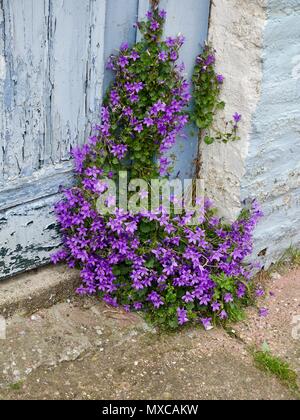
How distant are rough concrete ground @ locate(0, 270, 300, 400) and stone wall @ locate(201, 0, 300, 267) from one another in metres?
0.64

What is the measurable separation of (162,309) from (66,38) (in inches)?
55.1

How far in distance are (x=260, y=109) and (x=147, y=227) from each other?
0.80 meters

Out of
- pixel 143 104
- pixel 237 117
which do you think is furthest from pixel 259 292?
pixel 143 104

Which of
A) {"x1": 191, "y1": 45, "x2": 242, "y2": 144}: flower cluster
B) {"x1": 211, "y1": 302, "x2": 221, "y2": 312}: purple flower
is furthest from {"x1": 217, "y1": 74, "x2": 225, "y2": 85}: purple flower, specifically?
{"x1": 211, "y1": 302, "x2": 221, "y2": 312}: purple flower

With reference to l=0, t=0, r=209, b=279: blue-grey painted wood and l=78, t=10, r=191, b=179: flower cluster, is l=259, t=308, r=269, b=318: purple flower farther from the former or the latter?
l=0, t=0, r=209, b=279: blue-grey painted wood

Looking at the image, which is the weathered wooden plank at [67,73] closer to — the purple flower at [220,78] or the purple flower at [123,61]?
the purple flower at [123,61]

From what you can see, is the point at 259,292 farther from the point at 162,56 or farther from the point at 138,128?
the point at 162,56

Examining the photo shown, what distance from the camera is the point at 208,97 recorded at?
3.91m

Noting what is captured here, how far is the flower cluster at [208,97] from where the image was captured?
3867 millimetres

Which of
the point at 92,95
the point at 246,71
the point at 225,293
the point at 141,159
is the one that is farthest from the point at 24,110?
the point at 225,293

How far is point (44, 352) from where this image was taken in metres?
3.68

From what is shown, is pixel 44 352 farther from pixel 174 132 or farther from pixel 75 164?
pixel 174 132

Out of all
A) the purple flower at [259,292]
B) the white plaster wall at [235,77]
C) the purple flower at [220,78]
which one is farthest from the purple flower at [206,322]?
the purple flower at [220,78]

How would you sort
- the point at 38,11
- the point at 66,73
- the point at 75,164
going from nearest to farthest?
the point at 38,11 < the point at 66,73 < the point at 75,164
